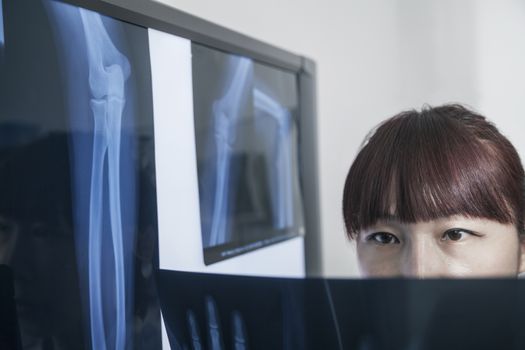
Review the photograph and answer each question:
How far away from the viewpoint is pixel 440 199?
750 mm

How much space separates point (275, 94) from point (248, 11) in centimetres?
23

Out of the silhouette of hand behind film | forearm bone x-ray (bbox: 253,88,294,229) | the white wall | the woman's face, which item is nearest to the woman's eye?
the woman's face

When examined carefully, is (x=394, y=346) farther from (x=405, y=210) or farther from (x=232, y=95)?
(x=232, y=95)

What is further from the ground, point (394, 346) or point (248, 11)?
point (248, 11)

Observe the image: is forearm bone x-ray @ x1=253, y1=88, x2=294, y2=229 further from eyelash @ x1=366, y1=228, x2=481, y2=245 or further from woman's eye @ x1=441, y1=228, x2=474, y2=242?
woman's eye @ x1=441, y1=228, x2=474, y2=242

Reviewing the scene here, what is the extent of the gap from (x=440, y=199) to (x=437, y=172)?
0.13ft

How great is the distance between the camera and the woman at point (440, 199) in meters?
0.75

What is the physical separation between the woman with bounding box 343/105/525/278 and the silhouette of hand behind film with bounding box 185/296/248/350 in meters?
0.31

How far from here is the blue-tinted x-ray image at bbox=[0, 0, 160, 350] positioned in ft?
2.09

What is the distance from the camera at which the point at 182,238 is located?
0.88 m

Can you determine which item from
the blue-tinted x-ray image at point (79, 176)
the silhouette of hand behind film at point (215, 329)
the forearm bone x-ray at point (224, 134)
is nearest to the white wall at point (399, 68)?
the forearm bone x-ray at point (224, 134)

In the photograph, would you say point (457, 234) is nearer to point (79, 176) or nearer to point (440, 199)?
point (440, 199)

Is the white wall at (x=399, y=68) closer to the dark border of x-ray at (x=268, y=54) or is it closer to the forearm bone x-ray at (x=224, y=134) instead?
the dark border of x-ray at (x=268, y=54)

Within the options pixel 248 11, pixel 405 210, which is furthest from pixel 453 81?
pixel 405 210
